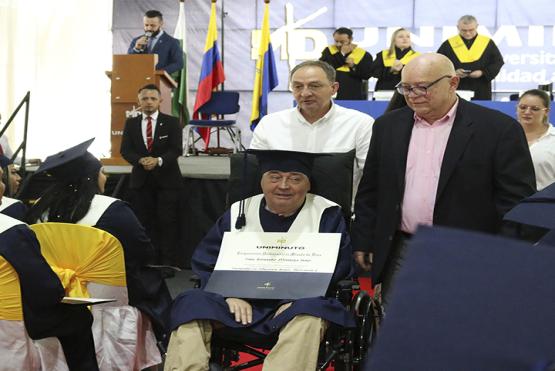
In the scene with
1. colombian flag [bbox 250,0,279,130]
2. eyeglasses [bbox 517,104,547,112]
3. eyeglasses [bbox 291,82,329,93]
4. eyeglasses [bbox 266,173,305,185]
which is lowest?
eyeglasses [bbox 266,173,305,185]

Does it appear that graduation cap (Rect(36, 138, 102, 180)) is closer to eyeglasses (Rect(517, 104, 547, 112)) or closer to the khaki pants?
the khaki pants

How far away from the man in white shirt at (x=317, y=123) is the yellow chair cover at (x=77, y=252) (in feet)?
3.95

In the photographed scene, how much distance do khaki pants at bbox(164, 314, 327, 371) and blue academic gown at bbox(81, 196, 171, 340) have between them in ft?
1.73

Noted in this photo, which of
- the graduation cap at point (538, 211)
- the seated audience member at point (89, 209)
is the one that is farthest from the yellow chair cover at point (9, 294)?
the graduation cap at point (538, 211)

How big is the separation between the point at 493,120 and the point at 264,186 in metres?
1.12

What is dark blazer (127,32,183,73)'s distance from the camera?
8281 millimetres

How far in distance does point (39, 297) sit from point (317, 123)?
180 cm

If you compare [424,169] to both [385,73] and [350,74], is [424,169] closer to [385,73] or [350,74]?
[385,73]

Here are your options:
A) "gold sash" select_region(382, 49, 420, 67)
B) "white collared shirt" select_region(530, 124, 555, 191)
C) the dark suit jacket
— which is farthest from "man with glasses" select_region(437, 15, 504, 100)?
"white collared shirt" select_region(530, 124, 555, 191)

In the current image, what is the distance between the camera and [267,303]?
3375 mm

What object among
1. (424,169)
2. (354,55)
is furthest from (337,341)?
(354,55)

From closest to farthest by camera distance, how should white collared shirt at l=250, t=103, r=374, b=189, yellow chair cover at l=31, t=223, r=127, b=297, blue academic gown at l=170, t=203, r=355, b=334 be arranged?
blue academic gown at l=170, t=203, r=355, b=334 < yellow chair cover at l=31, t=223, r=127, b=297 < white collared shirt at l=250, t=103, r=374, b=189

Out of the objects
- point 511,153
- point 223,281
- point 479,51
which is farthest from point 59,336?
point 479,51

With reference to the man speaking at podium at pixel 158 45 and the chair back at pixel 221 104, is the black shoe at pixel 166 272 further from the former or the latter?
the chair back at pixel 221 104
